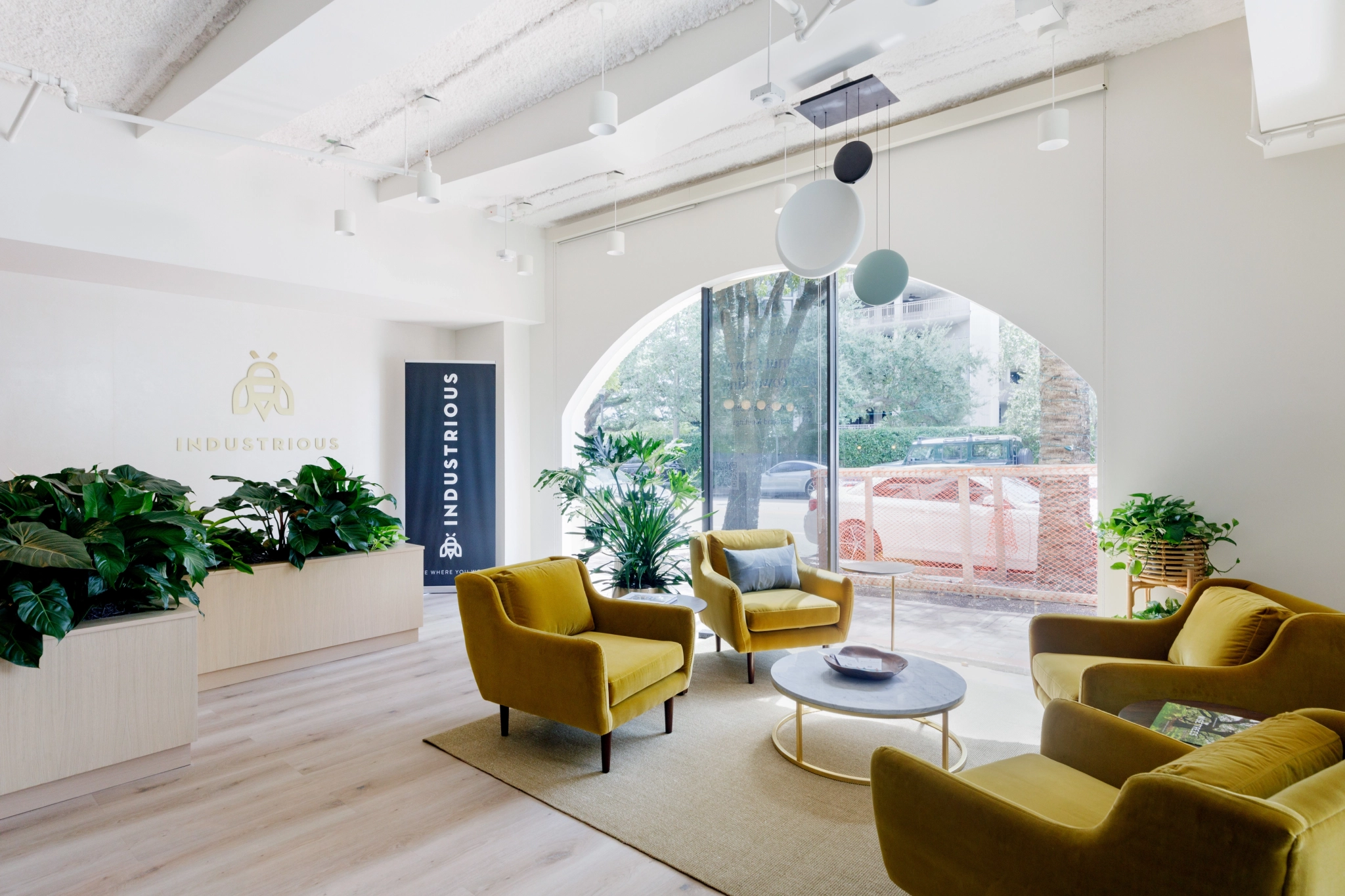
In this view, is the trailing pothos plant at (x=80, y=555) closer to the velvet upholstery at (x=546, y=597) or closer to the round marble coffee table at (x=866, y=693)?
the velvet upholstery at (x=546, y=597)

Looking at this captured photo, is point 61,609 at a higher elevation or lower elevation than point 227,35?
lower

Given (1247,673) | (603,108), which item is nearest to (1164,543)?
(1247,673)

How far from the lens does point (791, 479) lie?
5.83 metres

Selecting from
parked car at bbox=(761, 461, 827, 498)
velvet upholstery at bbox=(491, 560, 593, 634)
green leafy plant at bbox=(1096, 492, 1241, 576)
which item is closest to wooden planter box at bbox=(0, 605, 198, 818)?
velvet upholstery at bbox=(491, 560, 593, 634)

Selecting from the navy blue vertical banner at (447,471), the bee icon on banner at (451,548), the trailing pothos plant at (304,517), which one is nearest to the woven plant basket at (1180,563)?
the trailing pothos plant at (304,517)

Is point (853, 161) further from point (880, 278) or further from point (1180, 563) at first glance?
point (1180, 563)

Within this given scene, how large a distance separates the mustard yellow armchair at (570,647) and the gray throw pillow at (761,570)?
39.2 inches

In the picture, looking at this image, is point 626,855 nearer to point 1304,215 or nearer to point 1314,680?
point 1314,680

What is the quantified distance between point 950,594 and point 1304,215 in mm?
3093

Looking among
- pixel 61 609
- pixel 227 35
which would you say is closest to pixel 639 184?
pixel 227 35

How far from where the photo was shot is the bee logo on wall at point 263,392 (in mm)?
6078

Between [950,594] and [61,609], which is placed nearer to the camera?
[61,609]

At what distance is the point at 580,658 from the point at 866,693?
118cm

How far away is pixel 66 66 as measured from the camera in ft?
13.0
